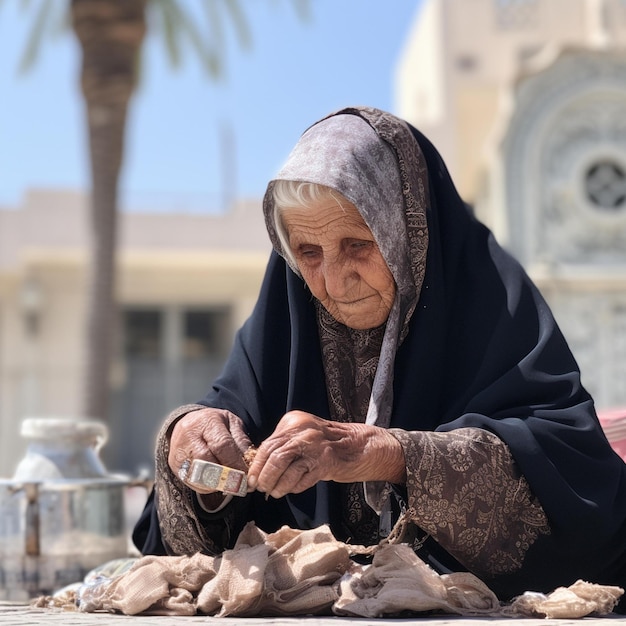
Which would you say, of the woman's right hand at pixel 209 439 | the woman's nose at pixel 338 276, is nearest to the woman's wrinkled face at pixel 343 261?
the woman's nose at pixel 338 276

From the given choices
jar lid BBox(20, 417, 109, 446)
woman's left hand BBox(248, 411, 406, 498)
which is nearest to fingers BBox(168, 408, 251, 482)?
woman's left hand BBox(248, 411, 406, 498)

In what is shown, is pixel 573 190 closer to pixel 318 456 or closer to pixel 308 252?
pixel 308 252

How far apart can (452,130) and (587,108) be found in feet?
8.77

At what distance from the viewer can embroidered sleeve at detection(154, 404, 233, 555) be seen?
7.93 ft

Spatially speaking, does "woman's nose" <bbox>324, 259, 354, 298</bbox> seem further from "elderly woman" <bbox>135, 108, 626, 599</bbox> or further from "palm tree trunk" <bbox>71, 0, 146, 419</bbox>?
"palm tree trunk" <bbox>71, 0, 146, 419</bbox>

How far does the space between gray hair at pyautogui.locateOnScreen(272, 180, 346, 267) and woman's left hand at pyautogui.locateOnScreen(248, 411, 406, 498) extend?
0.57 metres

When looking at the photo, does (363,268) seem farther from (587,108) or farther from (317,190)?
(587,108)

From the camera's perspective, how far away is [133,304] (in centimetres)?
1506

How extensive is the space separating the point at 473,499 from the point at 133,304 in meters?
13.2

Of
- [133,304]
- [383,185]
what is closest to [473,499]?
[383,185]

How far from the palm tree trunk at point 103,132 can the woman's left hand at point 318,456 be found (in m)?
9.03

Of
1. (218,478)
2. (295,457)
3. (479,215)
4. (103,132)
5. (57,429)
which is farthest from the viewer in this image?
(479,215)

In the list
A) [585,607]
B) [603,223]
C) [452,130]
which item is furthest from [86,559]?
[452,130]

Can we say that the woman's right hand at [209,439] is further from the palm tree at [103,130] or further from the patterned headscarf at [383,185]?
the palm tree at [103,130]
